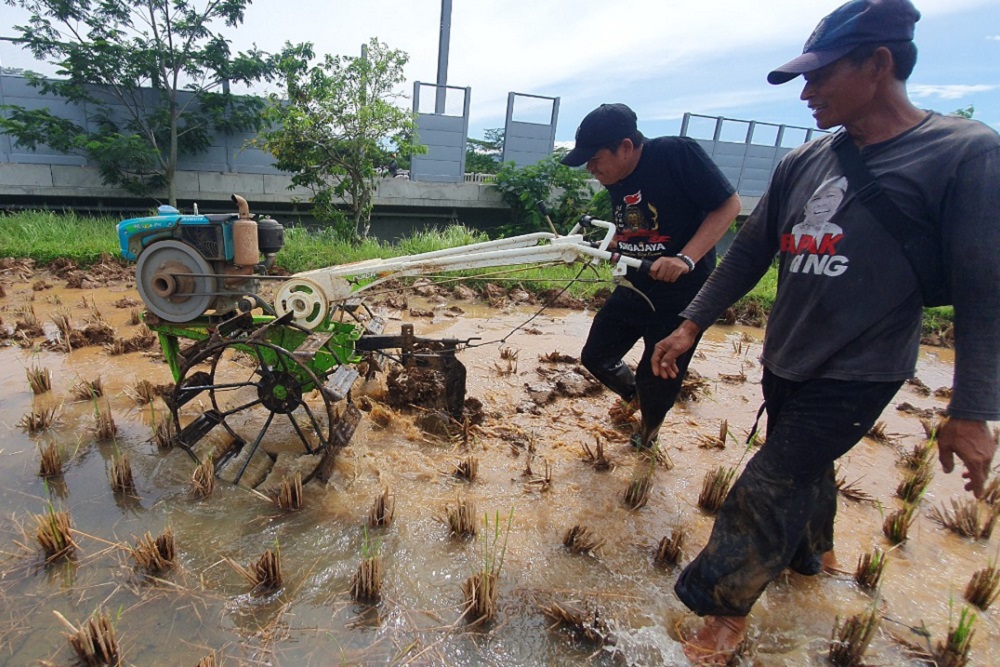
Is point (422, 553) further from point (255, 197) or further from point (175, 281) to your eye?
point (255, 197)

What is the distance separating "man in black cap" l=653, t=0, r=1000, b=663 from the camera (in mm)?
1439

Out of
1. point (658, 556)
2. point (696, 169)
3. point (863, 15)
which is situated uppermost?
point (863, 15)

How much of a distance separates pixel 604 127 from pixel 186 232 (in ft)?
7.68

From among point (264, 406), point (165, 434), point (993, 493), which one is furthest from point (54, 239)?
point (993, 493)

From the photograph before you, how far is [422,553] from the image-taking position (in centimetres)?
245

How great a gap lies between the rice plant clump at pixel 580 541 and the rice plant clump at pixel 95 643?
1.80m

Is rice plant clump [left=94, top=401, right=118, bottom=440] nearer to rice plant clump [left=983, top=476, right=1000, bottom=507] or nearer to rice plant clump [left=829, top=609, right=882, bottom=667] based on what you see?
rice plant clump [left=829, top=609, right=882, bottom=667]

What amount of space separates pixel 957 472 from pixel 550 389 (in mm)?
2826

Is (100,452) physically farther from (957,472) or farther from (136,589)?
(957,472)

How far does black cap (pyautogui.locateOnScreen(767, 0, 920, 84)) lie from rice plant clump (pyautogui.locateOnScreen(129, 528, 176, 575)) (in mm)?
3007

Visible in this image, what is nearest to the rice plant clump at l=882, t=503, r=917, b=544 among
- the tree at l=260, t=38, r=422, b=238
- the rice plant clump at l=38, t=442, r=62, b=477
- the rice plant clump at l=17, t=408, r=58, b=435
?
the rice plant clump at l=38, t=442, r=62, b=477

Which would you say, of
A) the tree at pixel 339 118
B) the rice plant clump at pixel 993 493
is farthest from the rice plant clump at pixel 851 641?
the tree at pixel 339 118

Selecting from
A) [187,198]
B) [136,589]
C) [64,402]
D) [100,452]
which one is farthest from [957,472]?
[187,198]

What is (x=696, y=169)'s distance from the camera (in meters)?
2.65
